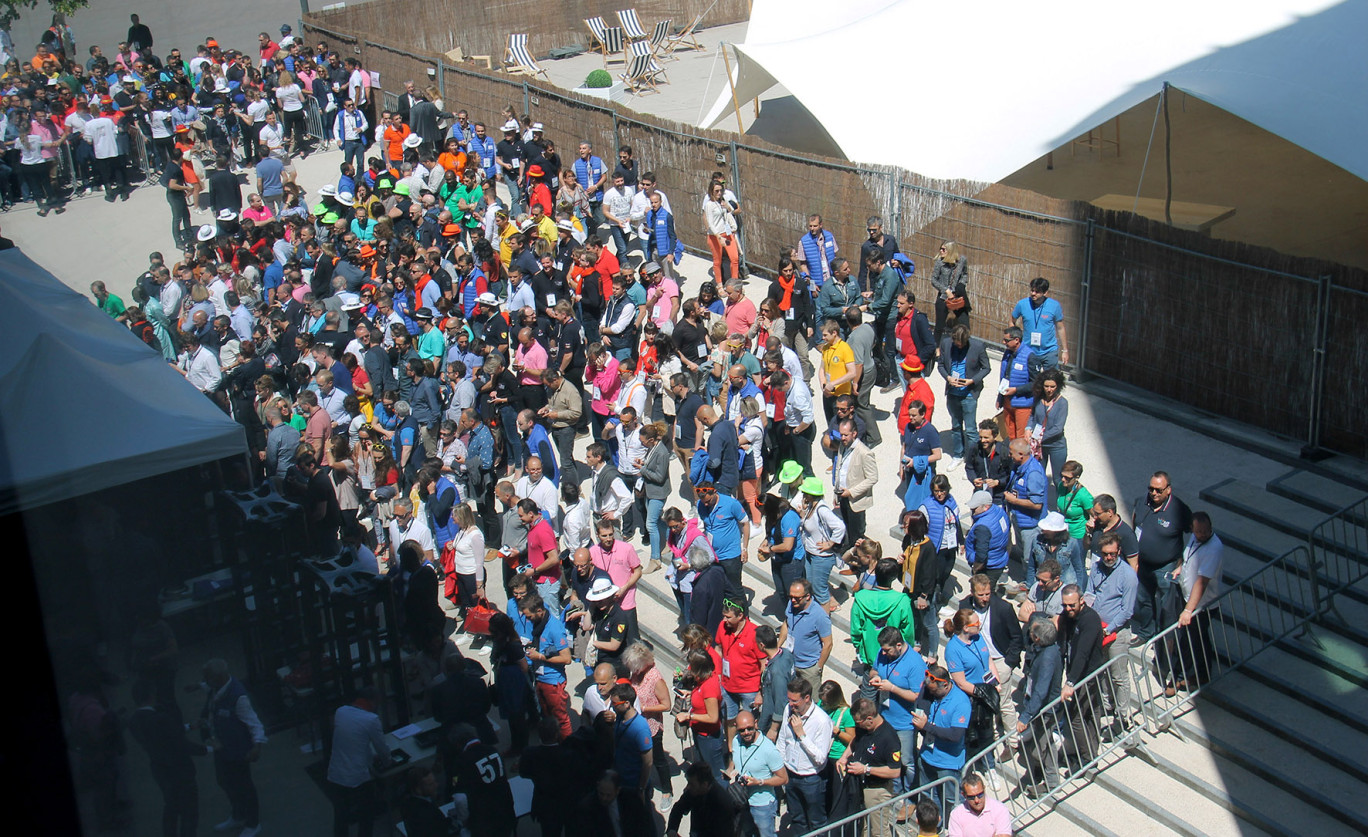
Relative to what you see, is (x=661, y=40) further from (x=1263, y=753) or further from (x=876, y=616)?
(x=1263, y=753)

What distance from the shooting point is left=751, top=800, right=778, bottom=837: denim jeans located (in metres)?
7.77

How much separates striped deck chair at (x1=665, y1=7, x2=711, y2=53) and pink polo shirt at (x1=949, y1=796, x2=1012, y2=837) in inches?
1006

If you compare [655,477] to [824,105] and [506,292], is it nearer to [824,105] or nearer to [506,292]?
[506,292]

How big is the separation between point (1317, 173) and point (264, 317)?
14.4 meters

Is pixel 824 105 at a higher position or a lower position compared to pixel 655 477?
higher

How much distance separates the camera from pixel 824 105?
16.3m

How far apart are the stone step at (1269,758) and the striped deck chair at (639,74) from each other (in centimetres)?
2101

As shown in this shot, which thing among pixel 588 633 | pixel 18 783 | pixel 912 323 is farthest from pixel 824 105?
pixel 18 783

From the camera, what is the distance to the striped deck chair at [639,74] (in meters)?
26.9

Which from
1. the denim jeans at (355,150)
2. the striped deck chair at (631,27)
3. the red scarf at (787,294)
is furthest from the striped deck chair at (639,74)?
the red scarf at (787,294)

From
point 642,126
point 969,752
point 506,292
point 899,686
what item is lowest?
point 969,752

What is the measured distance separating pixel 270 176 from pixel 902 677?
1444cm

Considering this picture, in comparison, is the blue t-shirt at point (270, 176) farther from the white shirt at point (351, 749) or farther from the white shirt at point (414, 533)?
the white shirt at point (351, 749)

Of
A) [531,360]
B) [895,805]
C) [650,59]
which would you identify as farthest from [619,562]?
[650,59]
